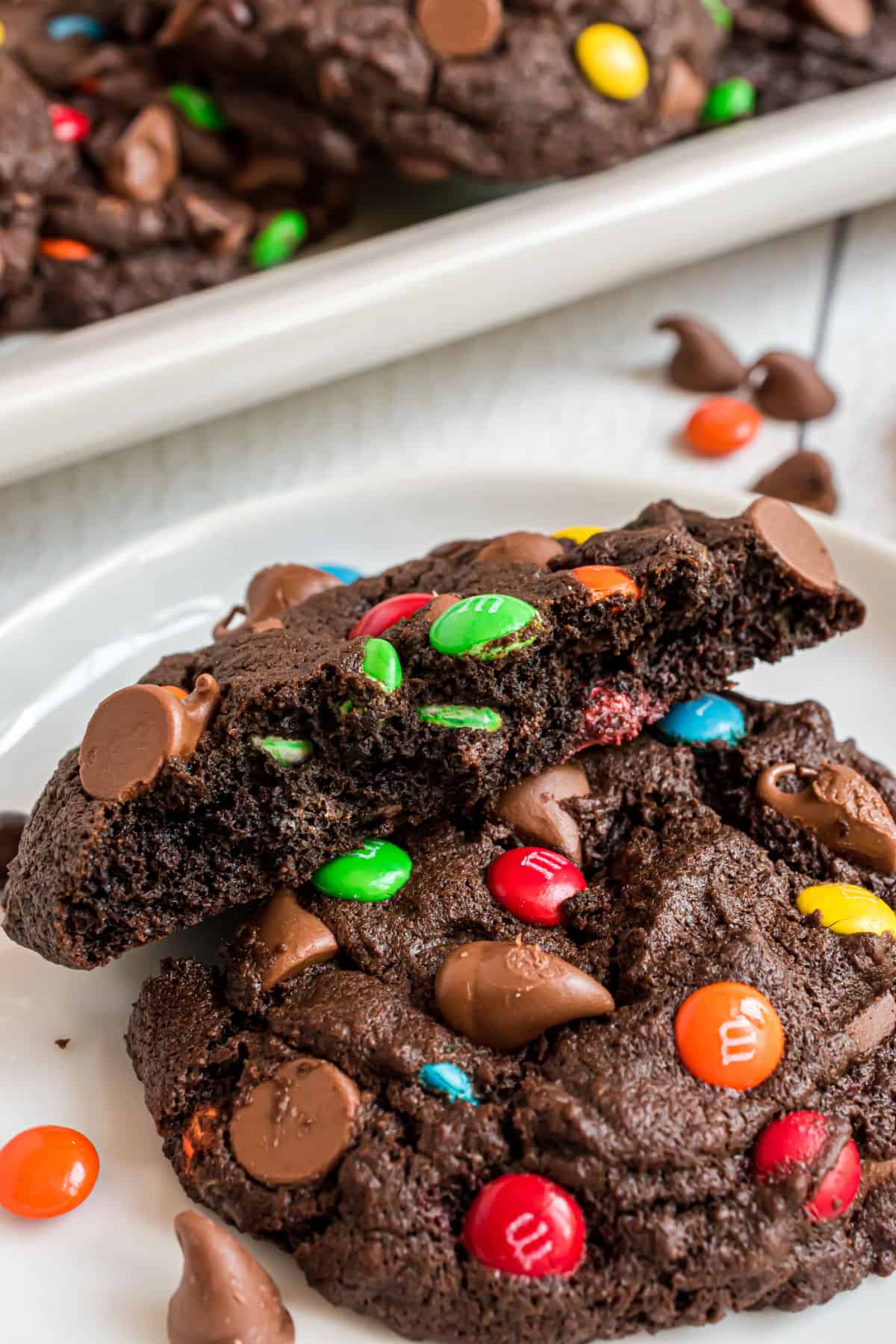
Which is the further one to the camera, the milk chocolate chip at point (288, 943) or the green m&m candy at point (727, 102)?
the green m&m candy at point (727, 102)

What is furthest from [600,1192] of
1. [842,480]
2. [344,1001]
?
[842,480]

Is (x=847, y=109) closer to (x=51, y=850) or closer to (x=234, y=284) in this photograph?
(x=234, y=284)

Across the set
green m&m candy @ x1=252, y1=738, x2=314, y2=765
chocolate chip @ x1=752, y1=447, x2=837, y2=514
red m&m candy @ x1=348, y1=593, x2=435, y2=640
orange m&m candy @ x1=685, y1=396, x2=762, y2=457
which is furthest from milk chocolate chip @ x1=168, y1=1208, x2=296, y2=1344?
orange m&m candy @ x1=685, y1=396, x2=762, y2=457

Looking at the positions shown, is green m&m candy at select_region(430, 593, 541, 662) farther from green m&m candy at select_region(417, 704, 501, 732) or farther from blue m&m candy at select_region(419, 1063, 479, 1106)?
blue m&m candy at select_region(419, 1063, 479, 1106)

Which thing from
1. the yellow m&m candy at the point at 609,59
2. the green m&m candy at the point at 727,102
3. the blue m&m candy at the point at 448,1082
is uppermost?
the yellow m&m candy at the point at 609,59

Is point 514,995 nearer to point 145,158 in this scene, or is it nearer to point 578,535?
point 578,535

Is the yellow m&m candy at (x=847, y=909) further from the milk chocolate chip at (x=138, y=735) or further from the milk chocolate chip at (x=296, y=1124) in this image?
the milk chocolate chip at (x=138, y=735)

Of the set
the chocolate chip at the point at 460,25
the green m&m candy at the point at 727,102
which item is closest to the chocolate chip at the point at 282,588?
the chocolate chip at the point at 460,25

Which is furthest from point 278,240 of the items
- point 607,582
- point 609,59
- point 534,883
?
point 534,883
